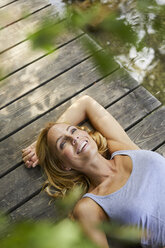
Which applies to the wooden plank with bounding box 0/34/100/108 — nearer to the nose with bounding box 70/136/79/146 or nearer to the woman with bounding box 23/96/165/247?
the woman with bounding box 23/96/165/247

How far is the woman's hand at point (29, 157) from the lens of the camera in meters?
2.29

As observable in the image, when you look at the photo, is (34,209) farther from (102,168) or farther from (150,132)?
(150,132)

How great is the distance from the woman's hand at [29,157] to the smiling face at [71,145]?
206 millimetres

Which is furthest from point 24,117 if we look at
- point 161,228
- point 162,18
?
point 162,18

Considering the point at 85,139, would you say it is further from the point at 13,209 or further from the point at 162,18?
the point at 162,18

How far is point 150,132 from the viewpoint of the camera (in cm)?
246

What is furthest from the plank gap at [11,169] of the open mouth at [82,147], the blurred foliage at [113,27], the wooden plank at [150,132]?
the blurred foliage at [113,27]

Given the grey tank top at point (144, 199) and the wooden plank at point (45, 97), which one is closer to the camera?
the grey tank top at point (144, 199)

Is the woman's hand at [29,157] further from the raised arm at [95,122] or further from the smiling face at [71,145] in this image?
the smiling face at [71,145]

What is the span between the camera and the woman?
1875 mm

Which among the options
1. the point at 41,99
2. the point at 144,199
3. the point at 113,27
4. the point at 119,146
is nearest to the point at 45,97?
the point at 41,99

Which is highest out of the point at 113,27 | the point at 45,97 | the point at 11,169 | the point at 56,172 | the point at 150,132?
the point at 113,27

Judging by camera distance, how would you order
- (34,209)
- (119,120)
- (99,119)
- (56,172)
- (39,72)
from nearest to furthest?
(34,209)
(56,172)
(99,119)
(119,120)
(39,72)

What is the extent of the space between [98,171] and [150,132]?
2.14ft
